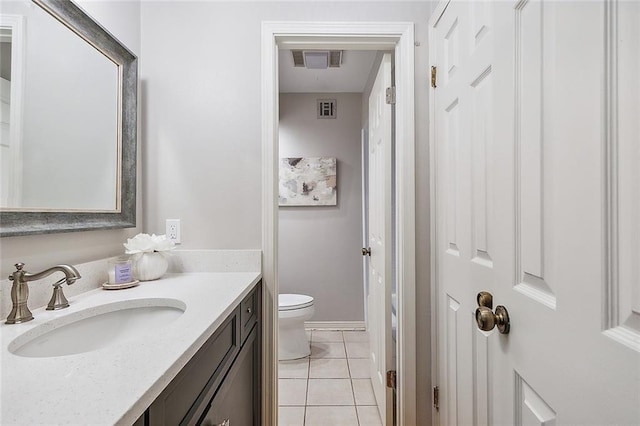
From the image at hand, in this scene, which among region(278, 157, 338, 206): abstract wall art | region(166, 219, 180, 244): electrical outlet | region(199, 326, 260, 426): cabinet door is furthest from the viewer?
region(278, 157, 338, 206): abstract wall art

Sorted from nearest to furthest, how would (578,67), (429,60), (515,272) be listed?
(578,67) < (515,272) < (429,60)

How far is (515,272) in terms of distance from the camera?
825mm

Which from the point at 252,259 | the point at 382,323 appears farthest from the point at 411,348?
the point at 252,259

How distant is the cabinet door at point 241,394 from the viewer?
931 mm

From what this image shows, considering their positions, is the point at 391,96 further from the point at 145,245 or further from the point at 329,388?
the point at 329,388

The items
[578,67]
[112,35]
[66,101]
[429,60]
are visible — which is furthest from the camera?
[429,60]

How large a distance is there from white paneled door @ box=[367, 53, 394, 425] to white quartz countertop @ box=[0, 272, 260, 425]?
3.48 feet

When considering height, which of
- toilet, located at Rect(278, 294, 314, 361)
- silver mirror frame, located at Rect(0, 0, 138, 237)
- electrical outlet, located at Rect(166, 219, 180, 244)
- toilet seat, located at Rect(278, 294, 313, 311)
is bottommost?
toilet, located at Rect(278, 294, 314, 361)

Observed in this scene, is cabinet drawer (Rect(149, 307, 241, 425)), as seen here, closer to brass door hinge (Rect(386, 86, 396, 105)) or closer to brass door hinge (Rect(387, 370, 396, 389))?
brass door hinge (Rect(387, 370, 396, 389))

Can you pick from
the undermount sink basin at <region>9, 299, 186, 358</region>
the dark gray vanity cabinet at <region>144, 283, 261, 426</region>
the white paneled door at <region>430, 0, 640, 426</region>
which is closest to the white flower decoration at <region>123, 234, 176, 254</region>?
the undermount sink basin at <region>9, 299, 186, 358</region>

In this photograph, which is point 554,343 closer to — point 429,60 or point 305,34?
point 429,60

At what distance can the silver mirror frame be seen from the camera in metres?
0.94

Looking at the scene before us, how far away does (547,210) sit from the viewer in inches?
27.9

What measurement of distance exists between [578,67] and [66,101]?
1.42 m
